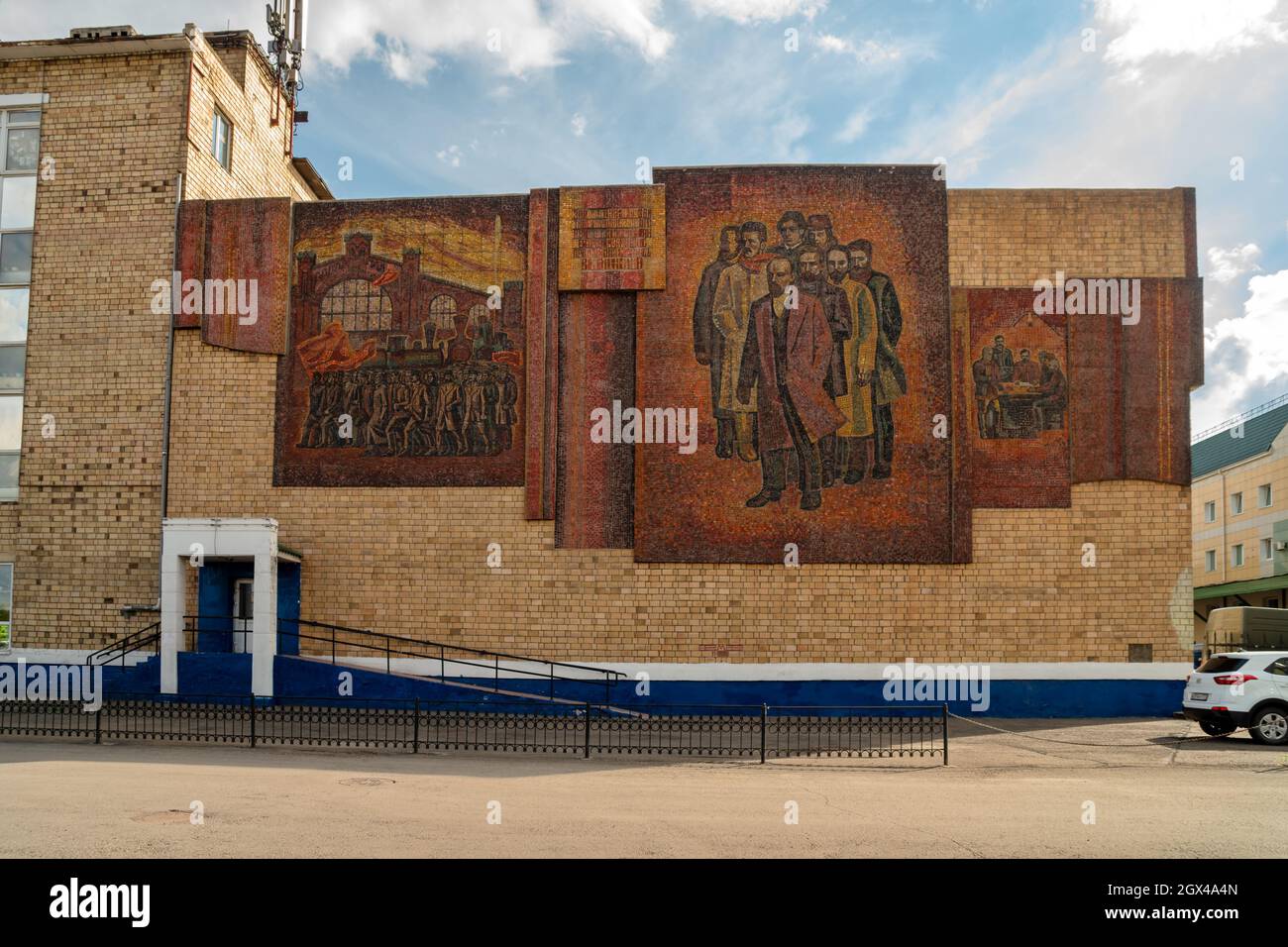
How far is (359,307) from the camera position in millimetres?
21938

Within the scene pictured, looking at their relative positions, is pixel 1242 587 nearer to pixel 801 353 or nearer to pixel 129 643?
pixel 801 353

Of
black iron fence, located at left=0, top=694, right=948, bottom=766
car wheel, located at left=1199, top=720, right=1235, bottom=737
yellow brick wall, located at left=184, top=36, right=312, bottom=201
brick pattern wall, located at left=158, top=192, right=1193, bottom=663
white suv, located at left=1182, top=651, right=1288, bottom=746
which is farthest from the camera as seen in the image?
yellow brick wall, located at left=184, top=36, right=312, bottom=201

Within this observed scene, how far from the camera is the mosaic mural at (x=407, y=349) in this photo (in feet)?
70.3

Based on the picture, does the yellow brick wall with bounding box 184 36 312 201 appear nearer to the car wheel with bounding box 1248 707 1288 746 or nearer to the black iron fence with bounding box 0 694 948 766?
the black iron fence with bounding box 0 694 948 766

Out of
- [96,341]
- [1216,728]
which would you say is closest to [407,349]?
[96,341]

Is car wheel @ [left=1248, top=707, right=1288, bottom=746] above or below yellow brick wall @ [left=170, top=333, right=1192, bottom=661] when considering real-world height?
below

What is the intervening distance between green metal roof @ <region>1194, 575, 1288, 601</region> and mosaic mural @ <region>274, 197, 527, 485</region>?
1240 inches

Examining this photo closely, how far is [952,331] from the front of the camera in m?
21.4

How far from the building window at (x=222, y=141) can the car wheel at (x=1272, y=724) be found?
2386 cm

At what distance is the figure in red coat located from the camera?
2102 cm

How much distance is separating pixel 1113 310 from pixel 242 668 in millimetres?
18948

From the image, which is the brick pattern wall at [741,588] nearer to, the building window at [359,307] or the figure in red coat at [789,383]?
the figure in red coat at [789,383]

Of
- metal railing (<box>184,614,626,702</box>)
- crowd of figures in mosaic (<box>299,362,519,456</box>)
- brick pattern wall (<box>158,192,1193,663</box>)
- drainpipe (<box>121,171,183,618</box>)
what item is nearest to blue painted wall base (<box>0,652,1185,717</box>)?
metal railing (<box>184,614,626,702</box>)

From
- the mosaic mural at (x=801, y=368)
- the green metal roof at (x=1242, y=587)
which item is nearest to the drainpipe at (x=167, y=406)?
the mosaic mural at (x=801, y=368)
